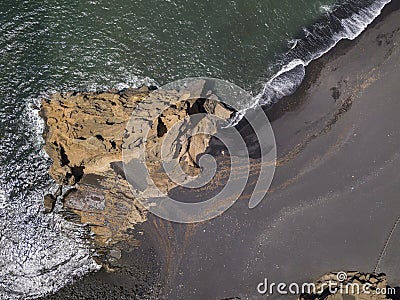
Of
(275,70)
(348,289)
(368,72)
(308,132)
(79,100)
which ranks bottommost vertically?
(348,289)

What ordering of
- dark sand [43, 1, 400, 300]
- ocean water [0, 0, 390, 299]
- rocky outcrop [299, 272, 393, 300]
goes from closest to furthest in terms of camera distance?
rocky outcrop [299, 272, 393, 300], dark sand [43, 1, 400, 300], ocean water [0, 0, 390, 299]

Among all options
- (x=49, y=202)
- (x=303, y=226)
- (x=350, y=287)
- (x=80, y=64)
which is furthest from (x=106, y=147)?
(x=350, y=287)

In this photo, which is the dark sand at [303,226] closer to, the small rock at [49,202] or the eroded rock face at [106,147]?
the eroded rock face at [106,147]

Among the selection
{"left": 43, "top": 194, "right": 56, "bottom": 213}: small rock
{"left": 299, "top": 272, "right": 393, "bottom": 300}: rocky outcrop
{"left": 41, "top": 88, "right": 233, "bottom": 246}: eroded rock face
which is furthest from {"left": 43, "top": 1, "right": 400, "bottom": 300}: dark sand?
{"left": 43, "top": 194, "right": 56, "bottom": 213}: small rock

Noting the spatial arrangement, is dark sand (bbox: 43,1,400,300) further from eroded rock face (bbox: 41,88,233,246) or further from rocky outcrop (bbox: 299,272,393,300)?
eroded rock face (bbox: 41,88,233,246)

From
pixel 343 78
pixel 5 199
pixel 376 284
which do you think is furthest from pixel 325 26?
pixel 5 199

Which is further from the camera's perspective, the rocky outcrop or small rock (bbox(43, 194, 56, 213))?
small rock (bbox(43, 194, 56, 213))

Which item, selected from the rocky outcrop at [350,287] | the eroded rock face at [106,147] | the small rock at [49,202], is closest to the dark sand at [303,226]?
the rocky outcrop at [350,287]

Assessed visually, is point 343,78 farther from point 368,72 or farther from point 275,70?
point 275,70
